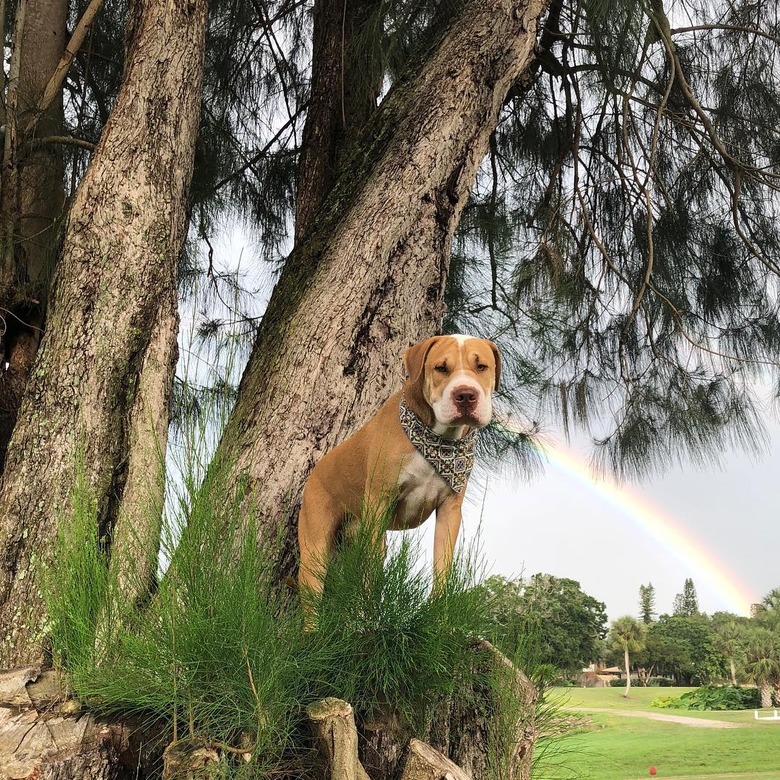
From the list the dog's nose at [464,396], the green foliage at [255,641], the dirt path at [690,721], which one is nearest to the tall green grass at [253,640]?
the green foliage at [255,641]

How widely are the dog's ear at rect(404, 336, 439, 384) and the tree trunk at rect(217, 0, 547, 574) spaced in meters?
0.46

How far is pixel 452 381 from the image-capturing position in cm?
112

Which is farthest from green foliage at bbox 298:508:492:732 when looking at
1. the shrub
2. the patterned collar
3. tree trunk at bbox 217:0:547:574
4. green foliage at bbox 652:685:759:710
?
the shrub

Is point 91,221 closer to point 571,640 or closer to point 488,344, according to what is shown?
point 488,344

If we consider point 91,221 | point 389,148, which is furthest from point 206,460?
point 389,148

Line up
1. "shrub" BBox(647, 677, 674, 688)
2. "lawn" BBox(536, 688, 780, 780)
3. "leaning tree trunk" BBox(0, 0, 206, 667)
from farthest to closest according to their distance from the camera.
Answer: "shrub" BBox(647, 677, 674, 688) → "lawn" BBox(536, 688, 780, 780) → "leaning tree trunk" BBox(0, 0, 206, 667)

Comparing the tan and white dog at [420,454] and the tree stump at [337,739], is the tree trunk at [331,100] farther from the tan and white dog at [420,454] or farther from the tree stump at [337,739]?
the tree stump at [337,739]

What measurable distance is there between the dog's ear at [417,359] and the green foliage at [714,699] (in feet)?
8.52

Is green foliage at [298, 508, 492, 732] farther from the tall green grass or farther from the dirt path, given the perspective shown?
the dirt path

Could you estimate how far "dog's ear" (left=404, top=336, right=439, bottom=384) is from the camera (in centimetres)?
119

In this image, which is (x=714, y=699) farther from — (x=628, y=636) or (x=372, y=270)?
(x=372, y=270)

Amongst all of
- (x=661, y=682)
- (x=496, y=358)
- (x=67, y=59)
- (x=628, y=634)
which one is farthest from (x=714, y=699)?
(x=67, y=59)

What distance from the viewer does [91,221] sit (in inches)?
69.0

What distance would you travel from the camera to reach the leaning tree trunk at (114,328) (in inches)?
60.6
